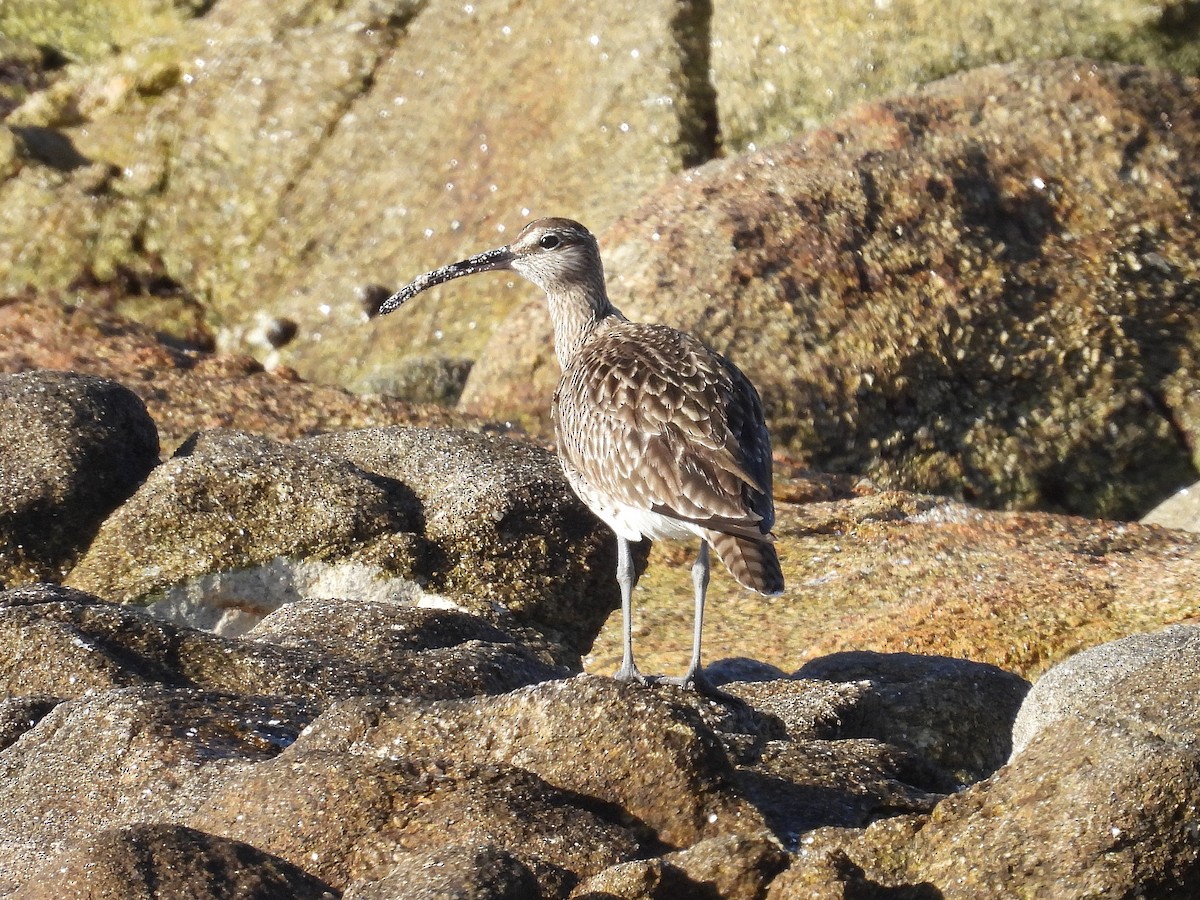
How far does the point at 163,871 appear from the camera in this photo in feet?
19.2

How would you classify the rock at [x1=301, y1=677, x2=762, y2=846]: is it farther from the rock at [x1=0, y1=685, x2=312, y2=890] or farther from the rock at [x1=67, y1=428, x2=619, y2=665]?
the rock at [x1=67, y1=428, x2=619, y2=665]

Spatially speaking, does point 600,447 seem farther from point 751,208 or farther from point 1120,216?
point 1120,216

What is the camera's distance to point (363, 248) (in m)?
21.0

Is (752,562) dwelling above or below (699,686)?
above

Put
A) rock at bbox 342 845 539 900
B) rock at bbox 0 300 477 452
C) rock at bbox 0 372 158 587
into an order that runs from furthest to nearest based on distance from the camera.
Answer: rock at bbox 0 300 477 452, rock at bbox 0 372 158 587, rock at bbox 342 845 539 900

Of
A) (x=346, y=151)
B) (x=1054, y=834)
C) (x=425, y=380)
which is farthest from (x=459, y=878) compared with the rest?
(x=346, y=151)

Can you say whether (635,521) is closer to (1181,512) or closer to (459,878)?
(459,878)

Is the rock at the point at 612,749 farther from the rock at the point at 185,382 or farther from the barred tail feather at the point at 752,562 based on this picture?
the rock at the point at 185,382

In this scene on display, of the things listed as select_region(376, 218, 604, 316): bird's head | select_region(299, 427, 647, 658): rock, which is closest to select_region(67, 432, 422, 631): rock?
select_region(299, 427, 647, 658): rock

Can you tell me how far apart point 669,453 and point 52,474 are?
410 cm

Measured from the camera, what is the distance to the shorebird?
8.63 meters

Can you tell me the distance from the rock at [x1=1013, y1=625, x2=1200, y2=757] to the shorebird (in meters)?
1.33

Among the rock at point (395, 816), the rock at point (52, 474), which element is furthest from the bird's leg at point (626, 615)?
the rock at point (52, 474)

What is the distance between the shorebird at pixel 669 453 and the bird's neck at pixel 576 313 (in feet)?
3.37
